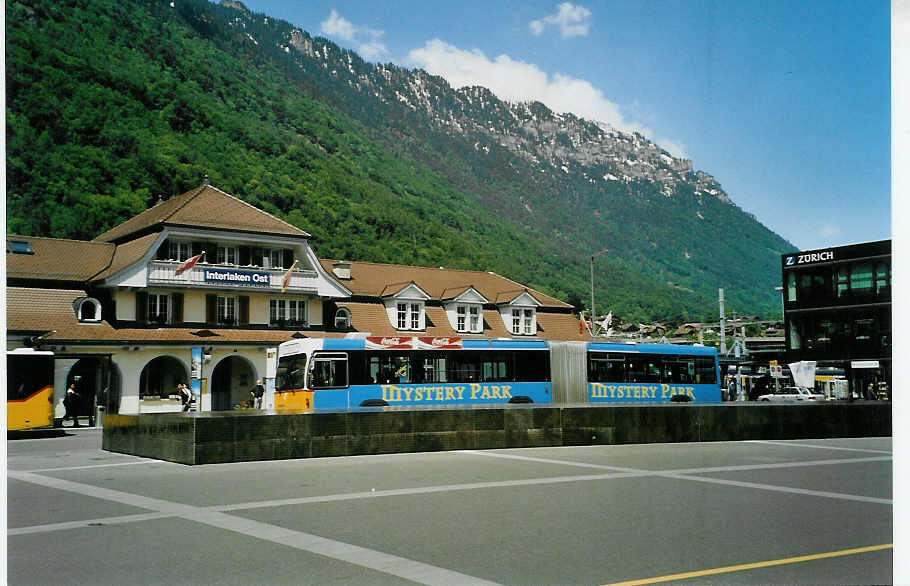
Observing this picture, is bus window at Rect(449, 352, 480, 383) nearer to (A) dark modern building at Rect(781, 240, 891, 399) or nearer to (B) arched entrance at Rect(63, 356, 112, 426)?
(A) dark modern building at Rect(781, 240, 891, 399)

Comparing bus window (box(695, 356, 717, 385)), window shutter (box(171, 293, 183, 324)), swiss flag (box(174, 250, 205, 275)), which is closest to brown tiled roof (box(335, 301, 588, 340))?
window shutter (box(171, 293, 183, 324))

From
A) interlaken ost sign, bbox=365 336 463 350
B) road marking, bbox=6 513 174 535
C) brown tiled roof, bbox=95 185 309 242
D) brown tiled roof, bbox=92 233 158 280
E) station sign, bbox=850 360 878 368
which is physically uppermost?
brown tiled roof, bbox=95 185 309 242

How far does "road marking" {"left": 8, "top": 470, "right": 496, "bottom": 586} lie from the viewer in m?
6.46

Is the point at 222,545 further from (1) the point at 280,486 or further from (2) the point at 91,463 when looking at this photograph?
(2) the point at 91,463

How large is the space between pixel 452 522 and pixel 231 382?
1379 inches

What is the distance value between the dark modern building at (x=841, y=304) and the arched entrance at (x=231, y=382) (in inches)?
1202

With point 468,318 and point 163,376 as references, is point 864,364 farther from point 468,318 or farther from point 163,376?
point 468,318

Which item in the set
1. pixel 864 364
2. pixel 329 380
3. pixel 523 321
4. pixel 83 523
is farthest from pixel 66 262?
pixel 864 364

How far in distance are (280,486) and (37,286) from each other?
29205 mm

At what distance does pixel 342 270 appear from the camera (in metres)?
44.1

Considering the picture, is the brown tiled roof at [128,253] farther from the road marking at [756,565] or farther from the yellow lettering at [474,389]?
the road marking at [756,565]

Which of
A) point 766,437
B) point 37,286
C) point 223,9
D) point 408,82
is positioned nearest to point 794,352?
point 766,437

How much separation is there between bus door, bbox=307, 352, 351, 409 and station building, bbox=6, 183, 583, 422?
28.0 feet

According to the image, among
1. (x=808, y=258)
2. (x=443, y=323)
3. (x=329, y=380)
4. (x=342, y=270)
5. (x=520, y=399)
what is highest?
(x=342, y=270)
